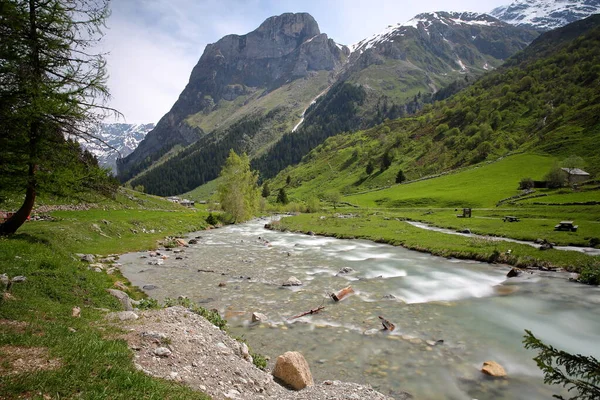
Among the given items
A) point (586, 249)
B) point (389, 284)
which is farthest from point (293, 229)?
point (586, 249)

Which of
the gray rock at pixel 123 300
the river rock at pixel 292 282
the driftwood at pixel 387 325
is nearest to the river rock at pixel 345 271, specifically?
the river rock at pixel 292 282

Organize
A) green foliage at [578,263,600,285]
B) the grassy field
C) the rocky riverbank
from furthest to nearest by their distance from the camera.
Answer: green foliage at [578,263,600,285], the rocky riverbank, the grassy field

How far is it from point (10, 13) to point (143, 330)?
58.0ft

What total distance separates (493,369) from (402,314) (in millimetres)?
5965

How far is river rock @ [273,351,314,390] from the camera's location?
1015 cm

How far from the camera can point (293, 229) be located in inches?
2425

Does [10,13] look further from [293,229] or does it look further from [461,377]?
[293,229]

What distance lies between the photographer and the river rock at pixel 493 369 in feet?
38.5

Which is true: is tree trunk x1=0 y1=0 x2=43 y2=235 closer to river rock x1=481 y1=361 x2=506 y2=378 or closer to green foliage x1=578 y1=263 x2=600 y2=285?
river rock x1=481 y1=361 x2=506 y2=378

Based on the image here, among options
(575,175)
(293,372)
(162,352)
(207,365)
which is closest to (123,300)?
(162,352)

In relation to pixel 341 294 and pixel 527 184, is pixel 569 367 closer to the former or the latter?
pixel 341 294

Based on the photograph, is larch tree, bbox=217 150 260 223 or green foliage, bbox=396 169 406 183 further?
green foliage, bbox=396 169 406 183

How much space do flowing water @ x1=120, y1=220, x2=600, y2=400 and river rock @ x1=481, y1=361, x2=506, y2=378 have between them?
1.14 ft

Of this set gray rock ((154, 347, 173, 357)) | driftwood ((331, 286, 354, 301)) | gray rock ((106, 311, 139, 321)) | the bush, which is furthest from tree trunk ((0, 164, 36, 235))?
the bush
